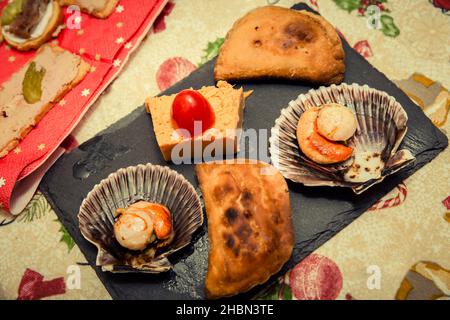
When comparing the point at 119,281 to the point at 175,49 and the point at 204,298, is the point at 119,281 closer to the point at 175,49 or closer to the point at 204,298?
the point at 204,298

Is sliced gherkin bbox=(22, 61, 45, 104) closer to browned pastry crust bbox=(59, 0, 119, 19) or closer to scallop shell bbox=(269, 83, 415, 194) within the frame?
browned pastry crust bbox=(59, 0, 119, 19)

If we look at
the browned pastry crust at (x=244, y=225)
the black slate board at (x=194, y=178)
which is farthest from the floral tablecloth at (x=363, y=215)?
the browned pastry crust at (x=244, y=225)

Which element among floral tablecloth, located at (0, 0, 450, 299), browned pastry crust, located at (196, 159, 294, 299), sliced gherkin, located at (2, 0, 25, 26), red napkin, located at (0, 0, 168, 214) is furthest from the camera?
sliced gherkin, located at (2, 0, 25, 26)

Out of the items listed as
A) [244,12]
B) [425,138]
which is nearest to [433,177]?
[425,138]

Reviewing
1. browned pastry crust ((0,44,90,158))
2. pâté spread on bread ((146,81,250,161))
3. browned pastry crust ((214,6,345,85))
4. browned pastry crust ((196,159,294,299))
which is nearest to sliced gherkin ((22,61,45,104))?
browned pastry crust ((0,44,90,158))

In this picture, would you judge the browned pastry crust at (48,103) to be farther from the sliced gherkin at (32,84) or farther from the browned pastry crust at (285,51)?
the browned pastry crust at (285,51)

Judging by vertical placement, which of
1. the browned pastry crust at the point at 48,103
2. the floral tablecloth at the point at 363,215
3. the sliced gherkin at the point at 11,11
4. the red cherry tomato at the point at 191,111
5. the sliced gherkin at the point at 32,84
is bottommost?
the floral tablecloth at the point at 363,215
